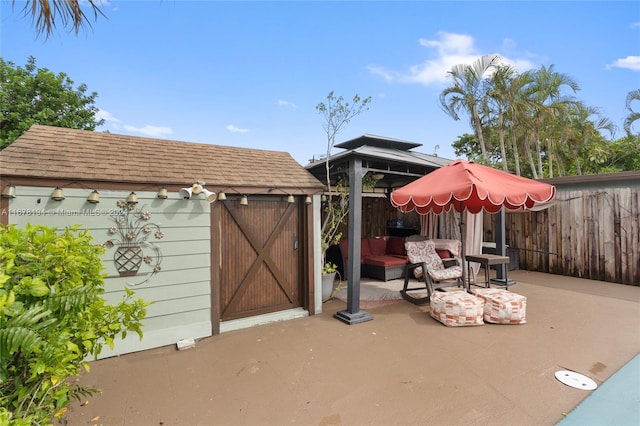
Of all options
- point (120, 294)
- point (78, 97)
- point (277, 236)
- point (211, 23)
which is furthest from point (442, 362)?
point (78, 97)

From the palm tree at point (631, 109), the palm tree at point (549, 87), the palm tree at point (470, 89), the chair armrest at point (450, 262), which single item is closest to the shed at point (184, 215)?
the chair armrest at point (450, 262)

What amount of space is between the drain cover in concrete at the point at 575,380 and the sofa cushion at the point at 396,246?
4506 millimetres

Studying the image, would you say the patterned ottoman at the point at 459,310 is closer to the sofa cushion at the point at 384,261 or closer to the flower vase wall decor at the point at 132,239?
the sofa cushion at the point at 384,261

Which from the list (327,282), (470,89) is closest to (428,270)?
(327,282)

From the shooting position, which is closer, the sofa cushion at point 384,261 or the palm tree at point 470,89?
the sofa cushion at point 384,261

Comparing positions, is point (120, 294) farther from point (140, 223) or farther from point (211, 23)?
point (211, 23)

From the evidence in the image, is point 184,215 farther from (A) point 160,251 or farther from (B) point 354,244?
(B) point 354,244

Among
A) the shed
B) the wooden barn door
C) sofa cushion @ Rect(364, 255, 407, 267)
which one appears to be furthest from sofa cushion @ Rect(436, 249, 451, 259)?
the wooden barn door

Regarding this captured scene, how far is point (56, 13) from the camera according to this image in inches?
96.3

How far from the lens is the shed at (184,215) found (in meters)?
3.21

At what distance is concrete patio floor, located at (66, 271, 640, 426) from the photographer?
229cm

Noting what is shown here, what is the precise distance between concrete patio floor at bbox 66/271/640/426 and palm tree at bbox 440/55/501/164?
890 centimetres

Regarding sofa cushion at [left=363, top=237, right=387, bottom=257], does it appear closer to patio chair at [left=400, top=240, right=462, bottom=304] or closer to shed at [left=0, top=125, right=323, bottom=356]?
patio chair at [left=400, top=240, right=462, bottom=304]

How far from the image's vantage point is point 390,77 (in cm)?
759
